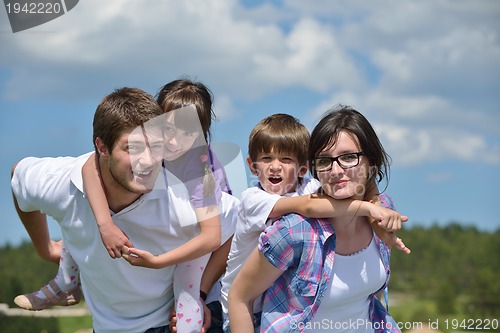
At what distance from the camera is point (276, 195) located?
3.09m

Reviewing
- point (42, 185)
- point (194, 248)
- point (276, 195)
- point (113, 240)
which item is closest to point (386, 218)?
point (276, 195)

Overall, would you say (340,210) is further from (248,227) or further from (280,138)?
(280,138)

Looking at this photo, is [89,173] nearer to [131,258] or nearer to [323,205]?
[131,258]

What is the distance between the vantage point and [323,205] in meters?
2.87

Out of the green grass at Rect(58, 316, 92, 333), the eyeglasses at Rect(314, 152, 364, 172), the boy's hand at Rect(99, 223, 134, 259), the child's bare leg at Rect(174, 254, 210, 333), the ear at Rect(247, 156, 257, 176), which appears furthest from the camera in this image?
the green grass at Rect(58, 316, 92, 333)

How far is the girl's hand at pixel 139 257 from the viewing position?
10.3 feet

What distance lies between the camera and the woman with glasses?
111 inches

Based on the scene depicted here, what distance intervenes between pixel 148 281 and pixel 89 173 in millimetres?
592

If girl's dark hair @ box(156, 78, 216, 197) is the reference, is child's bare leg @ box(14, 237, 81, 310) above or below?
below

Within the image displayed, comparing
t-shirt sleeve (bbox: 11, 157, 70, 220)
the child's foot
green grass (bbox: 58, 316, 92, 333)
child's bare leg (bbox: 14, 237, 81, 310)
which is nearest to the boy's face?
t-shirt sleeve (bbox: 11, 157, 70, 220)

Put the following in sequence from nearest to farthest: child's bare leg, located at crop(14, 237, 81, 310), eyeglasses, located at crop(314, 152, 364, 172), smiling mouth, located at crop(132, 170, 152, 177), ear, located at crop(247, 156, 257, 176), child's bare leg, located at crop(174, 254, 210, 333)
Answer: eyeglasses, located at crop(314, 152, 364, 172), smiling mouth, located at crop(132, 170, 152, 177), child's bare leg, located at crop(174, 254, 210, 333), ear, located at crop(247, 156, 257, 176), child's bare leg, located at crop(14, 237, 81, 310)

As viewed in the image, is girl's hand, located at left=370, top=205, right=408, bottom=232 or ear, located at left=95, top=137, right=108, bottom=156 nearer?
girl's hand, located at left=370, top=205, right=408, bottom=232

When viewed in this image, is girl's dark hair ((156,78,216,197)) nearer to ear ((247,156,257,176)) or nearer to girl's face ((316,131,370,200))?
ear ((247,156,257,176))

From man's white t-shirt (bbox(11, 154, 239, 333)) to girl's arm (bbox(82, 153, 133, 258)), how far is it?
0.09 metres
